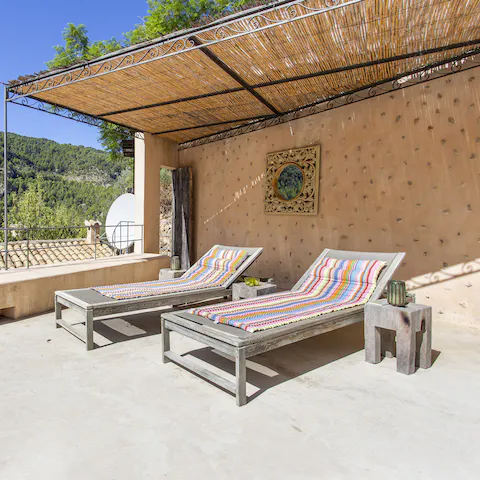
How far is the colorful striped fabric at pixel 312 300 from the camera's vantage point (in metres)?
2.90

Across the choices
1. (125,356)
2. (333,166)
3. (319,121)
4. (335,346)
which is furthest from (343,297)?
(319,121)

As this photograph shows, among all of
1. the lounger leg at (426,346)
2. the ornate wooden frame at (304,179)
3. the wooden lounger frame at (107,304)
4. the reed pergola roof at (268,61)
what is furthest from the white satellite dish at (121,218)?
the lounger leg at (426,346)

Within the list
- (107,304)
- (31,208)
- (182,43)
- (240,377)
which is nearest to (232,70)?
(182,43)

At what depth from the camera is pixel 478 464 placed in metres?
1.82

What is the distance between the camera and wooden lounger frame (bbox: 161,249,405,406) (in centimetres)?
244

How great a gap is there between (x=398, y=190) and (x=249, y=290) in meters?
2.49

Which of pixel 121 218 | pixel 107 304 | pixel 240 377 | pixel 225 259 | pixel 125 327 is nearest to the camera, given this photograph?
pixel 240 377

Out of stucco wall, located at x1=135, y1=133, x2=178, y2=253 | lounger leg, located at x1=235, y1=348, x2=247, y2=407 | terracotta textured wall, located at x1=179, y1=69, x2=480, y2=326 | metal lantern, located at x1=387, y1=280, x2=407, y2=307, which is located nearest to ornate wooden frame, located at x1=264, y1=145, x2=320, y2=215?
terracotta textured wall, located at x1=179, y1=69, x2=480, y2=326

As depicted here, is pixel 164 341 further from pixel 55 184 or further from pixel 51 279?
pixel 55 184

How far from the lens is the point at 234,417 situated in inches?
89.3

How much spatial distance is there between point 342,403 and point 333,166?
4004mm

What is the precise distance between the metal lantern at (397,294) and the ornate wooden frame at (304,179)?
2.96 meters

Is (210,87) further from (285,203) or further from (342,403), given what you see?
(342,403)

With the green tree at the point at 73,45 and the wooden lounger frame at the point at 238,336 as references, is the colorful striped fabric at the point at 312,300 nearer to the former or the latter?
the wooden lounger frame at the point at 238,336
